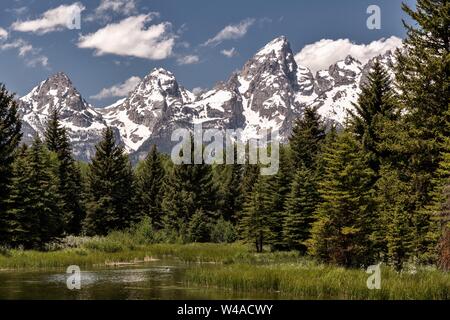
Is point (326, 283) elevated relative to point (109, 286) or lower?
elevated

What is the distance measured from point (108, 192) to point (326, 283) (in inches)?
1895

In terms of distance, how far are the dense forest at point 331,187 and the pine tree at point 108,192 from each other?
132 millimetres

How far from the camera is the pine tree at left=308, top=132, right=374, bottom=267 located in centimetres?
2983

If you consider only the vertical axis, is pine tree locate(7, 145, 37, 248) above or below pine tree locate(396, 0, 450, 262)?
below

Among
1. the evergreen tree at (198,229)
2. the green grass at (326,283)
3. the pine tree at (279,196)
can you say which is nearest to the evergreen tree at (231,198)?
the evergreen tree at (198,229)

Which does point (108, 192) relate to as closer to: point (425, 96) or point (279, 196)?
point (279, 196)

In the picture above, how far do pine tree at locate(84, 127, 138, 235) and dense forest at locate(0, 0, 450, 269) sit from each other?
132 mm

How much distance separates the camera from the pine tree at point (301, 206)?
4547cm

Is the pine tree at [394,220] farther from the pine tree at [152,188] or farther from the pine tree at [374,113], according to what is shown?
the pine tree at [152,188]

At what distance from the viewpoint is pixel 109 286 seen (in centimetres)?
2777

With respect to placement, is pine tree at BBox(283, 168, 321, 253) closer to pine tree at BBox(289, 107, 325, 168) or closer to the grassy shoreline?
pine tree at BBox(289, 107, 325, 168)

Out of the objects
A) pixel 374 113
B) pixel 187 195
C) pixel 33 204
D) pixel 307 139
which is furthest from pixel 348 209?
pixel 187 195

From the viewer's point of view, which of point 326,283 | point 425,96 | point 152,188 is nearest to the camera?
point 326,283

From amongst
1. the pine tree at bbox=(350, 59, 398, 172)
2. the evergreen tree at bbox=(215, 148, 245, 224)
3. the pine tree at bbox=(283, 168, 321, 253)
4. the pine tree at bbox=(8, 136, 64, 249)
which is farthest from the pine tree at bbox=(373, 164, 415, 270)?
the evergreen tree at bbox=(215, 148, 245, 224)
